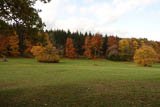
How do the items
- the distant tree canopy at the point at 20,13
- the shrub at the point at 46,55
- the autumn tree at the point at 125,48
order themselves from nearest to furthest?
the distant tree canopy at the point at 20,13 < the shrub at the point at 46,55 < the autumn tree at the point at 125,48

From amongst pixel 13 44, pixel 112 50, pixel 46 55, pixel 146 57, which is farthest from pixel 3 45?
pixel 146 57

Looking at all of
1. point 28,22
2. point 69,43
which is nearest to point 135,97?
point 28,22

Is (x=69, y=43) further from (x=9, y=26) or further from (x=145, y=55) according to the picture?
(x=9, y=26)

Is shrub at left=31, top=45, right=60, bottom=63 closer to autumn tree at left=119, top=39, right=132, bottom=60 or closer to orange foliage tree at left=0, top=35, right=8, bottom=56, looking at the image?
orange foliage tree at left=0, top=35, right=8, bottom=56

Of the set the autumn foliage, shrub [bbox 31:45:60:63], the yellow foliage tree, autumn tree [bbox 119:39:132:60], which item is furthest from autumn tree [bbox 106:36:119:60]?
the autumn foliage

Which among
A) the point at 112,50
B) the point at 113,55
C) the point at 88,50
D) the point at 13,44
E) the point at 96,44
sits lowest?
the point at 113,55

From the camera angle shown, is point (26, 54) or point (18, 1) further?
point (26, 54)

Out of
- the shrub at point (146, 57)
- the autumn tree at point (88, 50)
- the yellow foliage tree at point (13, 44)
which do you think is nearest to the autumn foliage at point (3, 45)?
the yellow foliage tree at point (13, 44)

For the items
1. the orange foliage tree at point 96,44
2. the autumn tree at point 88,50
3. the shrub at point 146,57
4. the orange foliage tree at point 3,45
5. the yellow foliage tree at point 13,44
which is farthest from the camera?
the orange foliage tree at point 96,44

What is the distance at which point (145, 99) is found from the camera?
6652 millimetres

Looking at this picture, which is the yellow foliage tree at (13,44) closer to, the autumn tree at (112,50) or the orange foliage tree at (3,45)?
the orange foliage tree at (3,45)

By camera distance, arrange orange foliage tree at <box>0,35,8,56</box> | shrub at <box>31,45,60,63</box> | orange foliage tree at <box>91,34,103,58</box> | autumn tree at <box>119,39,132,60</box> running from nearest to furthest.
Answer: shrub at <box>31,45,60,63</box>
orange foliage tree at <box>0,35,8,56</box>
autumn tree at <box>119,39,132,60</box>
orange foliage tree at <box>91,34,103,58</box>

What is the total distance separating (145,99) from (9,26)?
803 cm

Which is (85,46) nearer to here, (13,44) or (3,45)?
(13,44)
